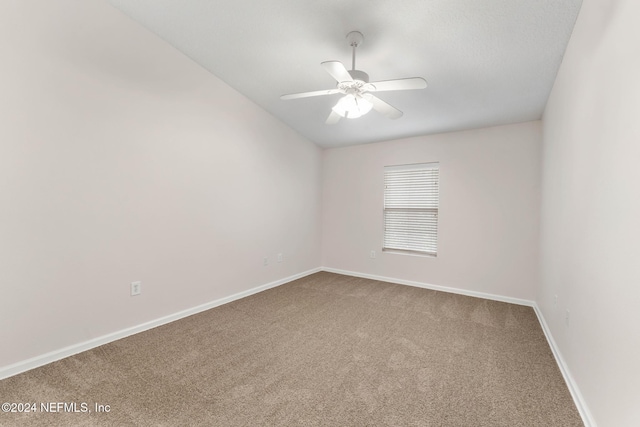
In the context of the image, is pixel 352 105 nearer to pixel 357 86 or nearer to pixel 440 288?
pixel 357 86

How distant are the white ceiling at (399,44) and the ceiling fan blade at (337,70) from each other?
1.78 ft

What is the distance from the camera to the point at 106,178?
2307 millimetres

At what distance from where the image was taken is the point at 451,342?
2389 millimetres

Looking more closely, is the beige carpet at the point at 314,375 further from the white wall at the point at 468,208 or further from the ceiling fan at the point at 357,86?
the ceiling fan at the point at 357,86

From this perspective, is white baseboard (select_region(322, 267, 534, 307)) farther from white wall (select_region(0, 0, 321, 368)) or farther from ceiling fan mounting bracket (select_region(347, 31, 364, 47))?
ceiling fan mounting bracket (select_region(347, 31, 364, 47))

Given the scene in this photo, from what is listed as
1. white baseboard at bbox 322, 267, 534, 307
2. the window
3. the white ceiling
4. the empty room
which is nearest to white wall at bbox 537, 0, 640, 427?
the empty room

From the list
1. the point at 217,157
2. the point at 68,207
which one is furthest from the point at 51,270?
the point at 217,157

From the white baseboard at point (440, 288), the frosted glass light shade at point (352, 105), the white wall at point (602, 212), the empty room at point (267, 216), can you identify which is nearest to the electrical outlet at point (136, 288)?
the empty room at point (267, 216)

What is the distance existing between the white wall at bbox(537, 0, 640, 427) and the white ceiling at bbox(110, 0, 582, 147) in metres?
0.31

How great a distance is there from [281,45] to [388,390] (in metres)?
2.85

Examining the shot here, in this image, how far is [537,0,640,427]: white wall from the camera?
111 cm

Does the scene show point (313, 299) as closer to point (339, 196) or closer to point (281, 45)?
point (339, 196)

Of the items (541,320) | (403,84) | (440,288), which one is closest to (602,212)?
(403,84)

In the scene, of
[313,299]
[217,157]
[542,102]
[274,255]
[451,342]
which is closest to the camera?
[451,342]
